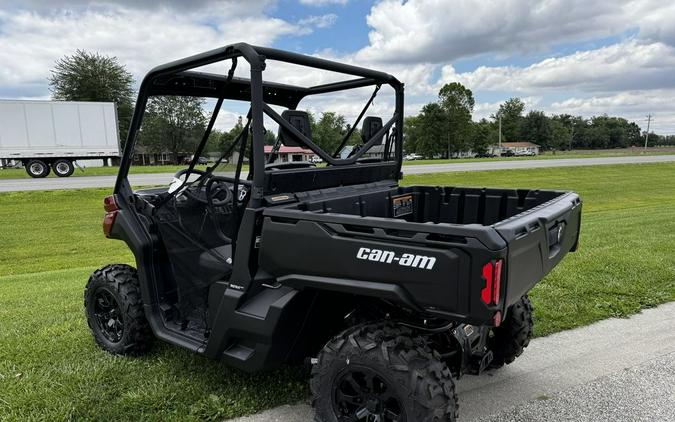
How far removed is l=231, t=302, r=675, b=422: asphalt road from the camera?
2.95 m

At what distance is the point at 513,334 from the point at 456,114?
7721 cm

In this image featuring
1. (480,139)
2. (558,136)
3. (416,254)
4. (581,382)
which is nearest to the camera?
(416,254)

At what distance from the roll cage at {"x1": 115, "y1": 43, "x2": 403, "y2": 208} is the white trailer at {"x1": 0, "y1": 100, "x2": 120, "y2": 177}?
26.3m

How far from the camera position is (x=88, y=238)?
11.3 m

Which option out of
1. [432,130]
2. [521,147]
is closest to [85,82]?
[432,130]

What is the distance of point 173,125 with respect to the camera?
352 cm

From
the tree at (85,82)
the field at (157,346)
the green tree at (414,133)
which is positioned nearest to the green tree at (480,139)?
the green tree at (414,133)

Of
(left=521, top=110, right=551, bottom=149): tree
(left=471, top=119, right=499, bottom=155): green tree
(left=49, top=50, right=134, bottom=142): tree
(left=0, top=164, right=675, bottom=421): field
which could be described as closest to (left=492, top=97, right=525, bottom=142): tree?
(left=521, top=110, right=551, bottom=149): tree

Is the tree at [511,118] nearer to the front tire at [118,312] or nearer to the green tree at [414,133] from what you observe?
the green tree at [414,133]

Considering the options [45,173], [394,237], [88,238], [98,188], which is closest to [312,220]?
[394,237]

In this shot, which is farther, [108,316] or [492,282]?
[108,316]

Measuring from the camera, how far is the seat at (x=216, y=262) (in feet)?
10.3

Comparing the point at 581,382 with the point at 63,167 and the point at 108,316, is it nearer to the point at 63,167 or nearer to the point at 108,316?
the point at 108,316

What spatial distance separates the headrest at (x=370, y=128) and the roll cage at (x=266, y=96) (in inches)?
2.2
